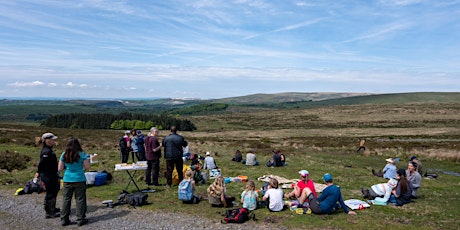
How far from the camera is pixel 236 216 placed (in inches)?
443

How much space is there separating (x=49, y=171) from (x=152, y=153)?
5.14m

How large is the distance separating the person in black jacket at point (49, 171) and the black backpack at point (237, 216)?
235 inches

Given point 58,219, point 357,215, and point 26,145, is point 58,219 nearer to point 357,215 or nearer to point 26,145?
point 357,215

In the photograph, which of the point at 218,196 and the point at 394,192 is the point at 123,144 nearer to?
the point at 218,196

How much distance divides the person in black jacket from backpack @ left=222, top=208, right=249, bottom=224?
19.6 feet

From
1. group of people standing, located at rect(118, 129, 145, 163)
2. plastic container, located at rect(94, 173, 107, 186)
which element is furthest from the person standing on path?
group of people standing, located at rect(118, 129, 145, 163)

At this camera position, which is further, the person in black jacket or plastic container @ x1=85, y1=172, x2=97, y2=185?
plastic container @ x1=85, y1=172, x2=97, y2=185

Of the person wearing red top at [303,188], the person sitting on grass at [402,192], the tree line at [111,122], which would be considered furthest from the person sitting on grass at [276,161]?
the tree line at [111,122]

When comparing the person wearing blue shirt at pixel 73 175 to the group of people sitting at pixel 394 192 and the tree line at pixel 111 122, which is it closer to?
the group of people sitting at pixel 394 192

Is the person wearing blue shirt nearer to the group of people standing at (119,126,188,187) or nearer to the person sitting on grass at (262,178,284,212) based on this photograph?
the group of people standing at (119,126,188,187)

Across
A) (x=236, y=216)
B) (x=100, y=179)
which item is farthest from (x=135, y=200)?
(x=100, y=179)

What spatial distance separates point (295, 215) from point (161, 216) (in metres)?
4.76

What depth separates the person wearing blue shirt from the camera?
10.4 meters

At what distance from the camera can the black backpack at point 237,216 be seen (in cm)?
1120
